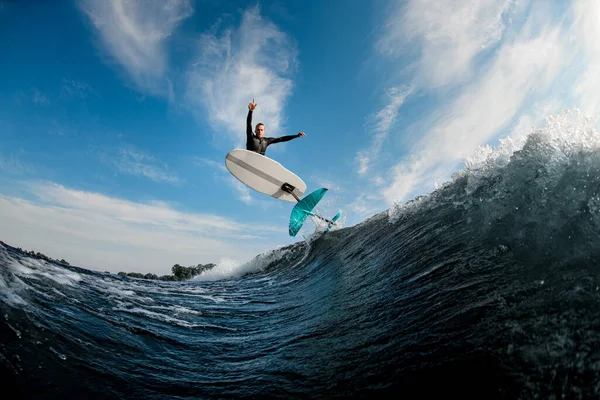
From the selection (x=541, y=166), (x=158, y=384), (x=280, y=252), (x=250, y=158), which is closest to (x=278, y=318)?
(x=158, y=384)

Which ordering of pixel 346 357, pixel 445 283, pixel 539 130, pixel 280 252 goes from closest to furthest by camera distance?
pixel 346 357, pixel 445 283, pixel 539 130, pixel 280 252

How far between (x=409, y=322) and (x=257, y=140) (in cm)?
837

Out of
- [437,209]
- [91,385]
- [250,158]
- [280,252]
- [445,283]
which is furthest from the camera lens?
[280,252]

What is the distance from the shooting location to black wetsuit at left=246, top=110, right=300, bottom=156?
9.95 metres

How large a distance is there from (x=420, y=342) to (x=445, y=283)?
3.45 feet

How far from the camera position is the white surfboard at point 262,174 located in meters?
10.3

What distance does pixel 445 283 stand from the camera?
330 cm

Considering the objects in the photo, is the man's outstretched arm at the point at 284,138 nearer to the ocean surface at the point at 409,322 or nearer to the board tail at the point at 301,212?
the board tail at the point at 301,212

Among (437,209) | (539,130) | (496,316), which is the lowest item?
(496,316)

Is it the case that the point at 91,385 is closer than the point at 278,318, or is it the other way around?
the point at 91,385

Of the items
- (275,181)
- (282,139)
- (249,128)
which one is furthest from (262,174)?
(249,128)

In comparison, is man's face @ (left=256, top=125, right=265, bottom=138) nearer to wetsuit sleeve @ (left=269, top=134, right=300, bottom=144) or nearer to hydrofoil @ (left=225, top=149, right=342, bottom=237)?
wetsuit sleeve @ (left=269, top=134, right=300, bottom=144)

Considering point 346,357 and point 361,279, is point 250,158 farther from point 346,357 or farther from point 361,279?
point 346,357

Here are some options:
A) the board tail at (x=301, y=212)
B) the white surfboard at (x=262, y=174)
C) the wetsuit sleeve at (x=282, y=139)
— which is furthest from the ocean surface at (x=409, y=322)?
the wetsuit sleeve at (x=282, y=139)
